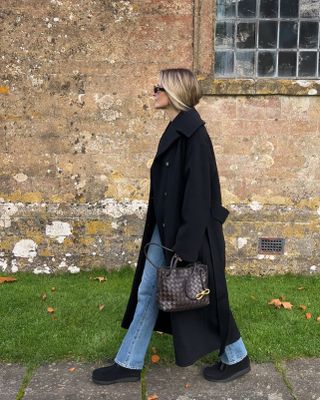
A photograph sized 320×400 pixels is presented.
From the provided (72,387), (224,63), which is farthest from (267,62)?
(72,387)

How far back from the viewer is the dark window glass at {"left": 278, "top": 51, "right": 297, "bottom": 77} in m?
6.27

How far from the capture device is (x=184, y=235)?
3.40 meters

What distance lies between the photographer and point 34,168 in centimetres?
620

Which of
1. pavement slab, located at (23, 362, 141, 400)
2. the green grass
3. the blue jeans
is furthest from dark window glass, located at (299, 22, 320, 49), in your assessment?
pavement slab, located at (23, 362, 141, 400)

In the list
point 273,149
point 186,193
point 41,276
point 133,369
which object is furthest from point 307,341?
point 41,276

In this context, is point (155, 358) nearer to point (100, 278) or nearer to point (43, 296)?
point (43, 296)

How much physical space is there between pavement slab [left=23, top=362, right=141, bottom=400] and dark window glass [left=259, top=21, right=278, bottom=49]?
4.10m

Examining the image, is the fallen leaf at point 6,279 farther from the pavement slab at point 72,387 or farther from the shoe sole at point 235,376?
the shoe sole at point 235,376

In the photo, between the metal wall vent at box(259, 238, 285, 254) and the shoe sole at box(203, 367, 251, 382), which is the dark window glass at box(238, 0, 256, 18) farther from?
the shoe sole at box(203, 367, 251, 382)

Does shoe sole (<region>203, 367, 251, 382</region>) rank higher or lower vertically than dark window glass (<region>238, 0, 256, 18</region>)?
lower

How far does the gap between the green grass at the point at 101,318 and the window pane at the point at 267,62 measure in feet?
7.72

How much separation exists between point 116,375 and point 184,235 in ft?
3.76

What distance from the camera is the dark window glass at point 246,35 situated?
20.5ft

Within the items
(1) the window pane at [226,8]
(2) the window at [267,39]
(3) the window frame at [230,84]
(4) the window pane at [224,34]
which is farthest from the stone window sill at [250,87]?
(1) the window pane at [226,8]
